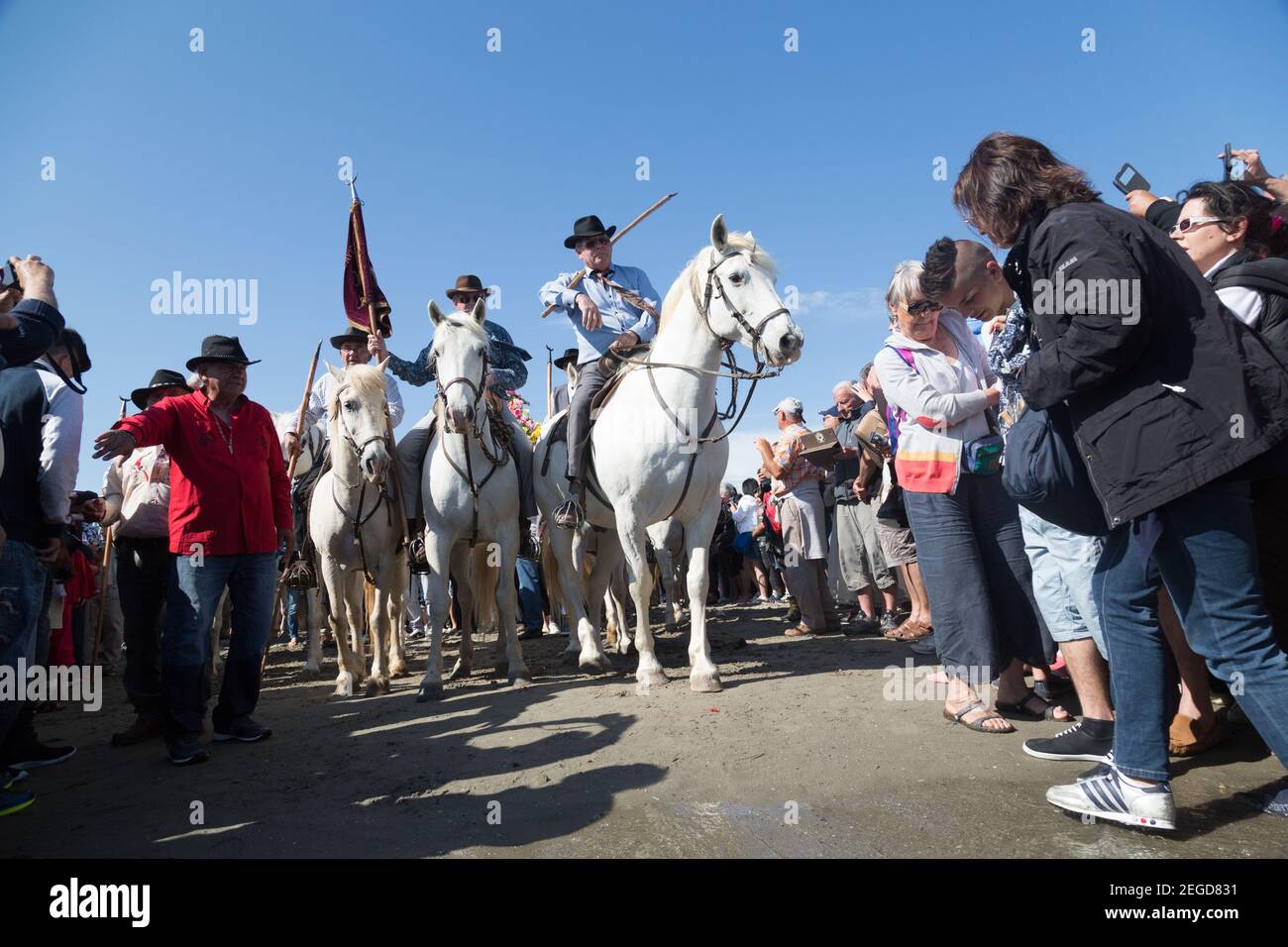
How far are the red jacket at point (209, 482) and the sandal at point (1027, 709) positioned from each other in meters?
4.80

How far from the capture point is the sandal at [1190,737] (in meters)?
3.37

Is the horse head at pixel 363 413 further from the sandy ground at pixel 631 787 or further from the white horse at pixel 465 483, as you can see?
the sandy ground at pixel 631 787

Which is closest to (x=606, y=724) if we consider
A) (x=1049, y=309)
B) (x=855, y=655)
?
(x=855, y=655)

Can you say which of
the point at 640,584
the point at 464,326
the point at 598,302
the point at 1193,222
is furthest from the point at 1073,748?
the point at 598,302

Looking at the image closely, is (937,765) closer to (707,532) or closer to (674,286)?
(707,532)

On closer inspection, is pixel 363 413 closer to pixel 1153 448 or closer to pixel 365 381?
pixel 365 381

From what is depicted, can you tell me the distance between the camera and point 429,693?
5.96 metres

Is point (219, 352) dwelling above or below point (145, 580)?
above

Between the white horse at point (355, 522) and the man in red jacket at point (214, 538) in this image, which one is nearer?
the man in red jacket at point (214, 538)

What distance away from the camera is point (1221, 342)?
2486 millimetres

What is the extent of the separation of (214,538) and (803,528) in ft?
18.9

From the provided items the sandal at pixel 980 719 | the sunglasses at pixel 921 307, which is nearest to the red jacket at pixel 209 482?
the sunglasses at pixel 921 307

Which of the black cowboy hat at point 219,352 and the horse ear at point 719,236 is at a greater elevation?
the horse ear at point 719,236

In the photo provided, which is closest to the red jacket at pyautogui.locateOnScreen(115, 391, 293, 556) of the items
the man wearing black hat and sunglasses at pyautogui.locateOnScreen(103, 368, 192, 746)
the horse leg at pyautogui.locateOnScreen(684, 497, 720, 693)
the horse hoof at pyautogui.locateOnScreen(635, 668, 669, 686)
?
the man wearing black hat and sunglasses at pyautogui.locateOnScreen(103, 368, 192, 746)
